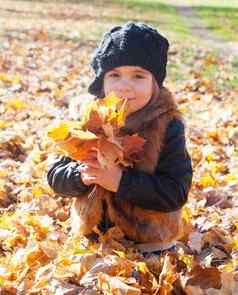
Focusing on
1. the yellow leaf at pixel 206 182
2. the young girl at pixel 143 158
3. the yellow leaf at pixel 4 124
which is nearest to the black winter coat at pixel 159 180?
the young girl at pixel 143 158

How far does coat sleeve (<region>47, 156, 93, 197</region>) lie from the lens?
3576mm

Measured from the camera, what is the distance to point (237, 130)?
6.60 m

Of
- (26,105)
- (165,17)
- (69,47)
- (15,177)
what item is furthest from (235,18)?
(15,177)

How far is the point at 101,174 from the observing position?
3393 mm

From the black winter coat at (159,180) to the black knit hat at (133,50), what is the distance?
0.34 metres

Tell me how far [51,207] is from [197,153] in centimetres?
184

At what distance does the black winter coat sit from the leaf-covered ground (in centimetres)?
29

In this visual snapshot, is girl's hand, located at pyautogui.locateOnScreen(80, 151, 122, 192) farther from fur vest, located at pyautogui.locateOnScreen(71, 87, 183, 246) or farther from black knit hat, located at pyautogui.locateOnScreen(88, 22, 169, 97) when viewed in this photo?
black knit hat, located at pyautogui.locateOnScreen(88, 22, 169, 97)

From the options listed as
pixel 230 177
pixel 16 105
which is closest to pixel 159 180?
pixel 230 177

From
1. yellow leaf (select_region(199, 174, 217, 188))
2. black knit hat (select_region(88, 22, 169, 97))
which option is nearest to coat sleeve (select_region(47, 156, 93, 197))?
black knit hat (select_region(88, 22, 169, 97))

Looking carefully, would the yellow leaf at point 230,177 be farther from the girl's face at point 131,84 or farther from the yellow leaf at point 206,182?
the girl's face at point 131,84

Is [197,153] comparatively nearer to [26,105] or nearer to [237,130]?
[237,130]

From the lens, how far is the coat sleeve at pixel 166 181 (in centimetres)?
345

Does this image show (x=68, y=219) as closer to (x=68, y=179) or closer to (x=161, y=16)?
(x=68, y=179)
